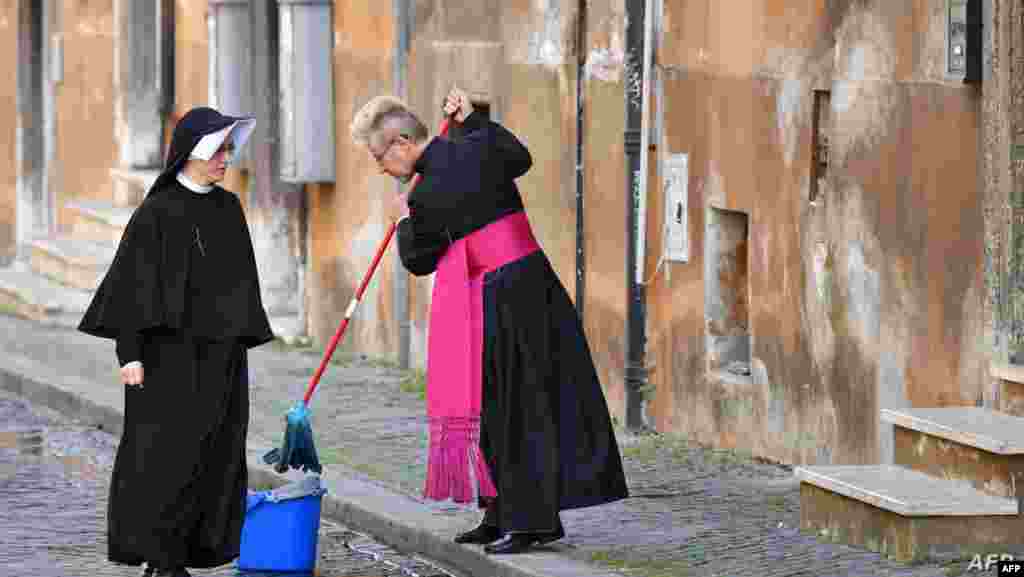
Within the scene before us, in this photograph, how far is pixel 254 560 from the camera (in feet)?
32.4

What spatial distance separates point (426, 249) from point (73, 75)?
1450cm

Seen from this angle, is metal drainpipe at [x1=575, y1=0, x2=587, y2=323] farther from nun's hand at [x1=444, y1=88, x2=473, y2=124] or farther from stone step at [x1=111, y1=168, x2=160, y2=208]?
stone step at [x1=111, y1=168, x2=160, y2=208]

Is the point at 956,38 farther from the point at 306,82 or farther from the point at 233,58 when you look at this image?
the point at 233,58

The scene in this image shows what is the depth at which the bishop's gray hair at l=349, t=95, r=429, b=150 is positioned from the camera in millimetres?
9531

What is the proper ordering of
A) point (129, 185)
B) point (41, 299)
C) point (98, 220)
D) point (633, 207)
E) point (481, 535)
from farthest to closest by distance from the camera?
point (129, 185) < point (98, 220) < point (41, 299) < point (633, 207) < point (481, 535)

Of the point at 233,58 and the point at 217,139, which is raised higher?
the point at 233,58

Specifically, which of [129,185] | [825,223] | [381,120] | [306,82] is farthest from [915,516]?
[129,185]

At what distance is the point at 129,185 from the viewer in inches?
875

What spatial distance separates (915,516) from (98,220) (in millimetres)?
13698

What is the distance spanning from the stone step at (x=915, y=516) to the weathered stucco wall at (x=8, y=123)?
1631cm

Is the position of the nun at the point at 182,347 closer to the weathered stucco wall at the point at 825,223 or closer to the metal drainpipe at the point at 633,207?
the weathered stucco wall at the point at 825,223

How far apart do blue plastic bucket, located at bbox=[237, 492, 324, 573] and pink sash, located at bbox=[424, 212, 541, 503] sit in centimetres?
45

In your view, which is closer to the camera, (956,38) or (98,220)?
(956,38)

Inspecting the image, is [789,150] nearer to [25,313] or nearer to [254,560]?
[254,560]
